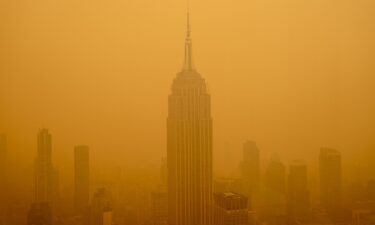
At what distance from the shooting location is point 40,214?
2.64 meters

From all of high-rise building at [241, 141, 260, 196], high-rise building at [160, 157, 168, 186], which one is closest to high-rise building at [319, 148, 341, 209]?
Answer: high-rise building at [241, 141, 260, 196]

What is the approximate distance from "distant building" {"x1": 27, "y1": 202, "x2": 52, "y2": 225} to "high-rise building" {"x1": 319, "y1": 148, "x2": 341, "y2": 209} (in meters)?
1.62

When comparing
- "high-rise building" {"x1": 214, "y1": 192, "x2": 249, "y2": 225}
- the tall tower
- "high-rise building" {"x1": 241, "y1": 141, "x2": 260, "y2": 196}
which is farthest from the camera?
"high-rise building" {"x1": 241, "y1": 141, "x2": 260, "y2": 196}

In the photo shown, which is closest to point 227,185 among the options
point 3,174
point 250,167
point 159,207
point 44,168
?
point 250,167

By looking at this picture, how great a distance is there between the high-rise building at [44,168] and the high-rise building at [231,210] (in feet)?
3.14

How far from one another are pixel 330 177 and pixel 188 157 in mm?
924

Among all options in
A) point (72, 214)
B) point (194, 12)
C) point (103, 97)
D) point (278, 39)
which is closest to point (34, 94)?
point (103, 97)

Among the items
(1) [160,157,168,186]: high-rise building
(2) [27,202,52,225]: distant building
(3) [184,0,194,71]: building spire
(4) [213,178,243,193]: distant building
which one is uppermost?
(3) [184,0,194,71]: building spire

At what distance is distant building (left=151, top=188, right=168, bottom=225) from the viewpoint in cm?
272

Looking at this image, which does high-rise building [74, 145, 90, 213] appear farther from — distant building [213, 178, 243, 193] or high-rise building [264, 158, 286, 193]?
high-rise building [264, 158, 286, 193]

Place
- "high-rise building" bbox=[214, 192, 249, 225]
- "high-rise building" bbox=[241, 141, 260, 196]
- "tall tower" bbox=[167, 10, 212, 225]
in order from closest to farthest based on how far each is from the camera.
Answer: "high-rise building" bbox=[214, 192, 249, 225] < "tall tower" bbox=[167, 10, 212, 225] < "high-rise building" bbox=[241, 141, 260, 196]

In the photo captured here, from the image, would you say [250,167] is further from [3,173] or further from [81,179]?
[3,173]

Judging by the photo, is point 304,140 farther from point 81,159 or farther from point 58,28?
point 58,28

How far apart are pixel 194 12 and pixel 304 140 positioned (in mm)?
1045
